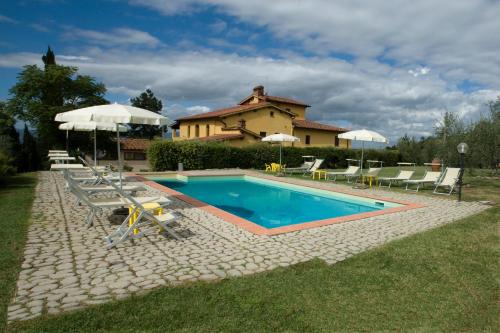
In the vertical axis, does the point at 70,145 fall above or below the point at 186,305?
above

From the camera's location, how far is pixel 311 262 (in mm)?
4418

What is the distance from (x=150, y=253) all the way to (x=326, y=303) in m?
2.71

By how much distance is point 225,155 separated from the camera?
71.7 feet

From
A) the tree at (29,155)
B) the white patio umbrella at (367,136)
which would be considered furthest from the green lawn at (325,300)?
the tree at (29,155)

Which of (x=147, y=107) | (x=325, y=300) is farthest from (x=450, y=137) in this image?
(x=147, y=107)

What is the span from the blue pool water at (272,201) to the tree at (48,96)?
12916mm

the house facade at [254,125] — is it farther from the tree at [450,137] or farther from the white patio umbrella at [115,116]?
the white patio umbrella at [115,116]

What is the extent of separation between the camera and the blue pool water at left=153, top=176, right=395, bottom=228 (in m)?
9.71

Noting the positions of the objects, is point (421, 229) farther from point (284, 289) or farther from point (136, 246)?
point (136, 246)

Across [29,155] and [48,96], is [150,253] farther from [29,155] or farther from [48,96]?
[48,96]

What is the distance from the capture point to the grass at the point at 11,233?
340 cm

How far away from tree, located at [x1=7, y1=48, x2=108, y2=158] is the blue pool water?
508 inches

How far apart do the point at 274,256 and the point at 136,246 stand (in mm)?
2232

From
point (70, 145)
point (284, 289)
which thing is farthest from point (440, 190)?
point (70, 145)
